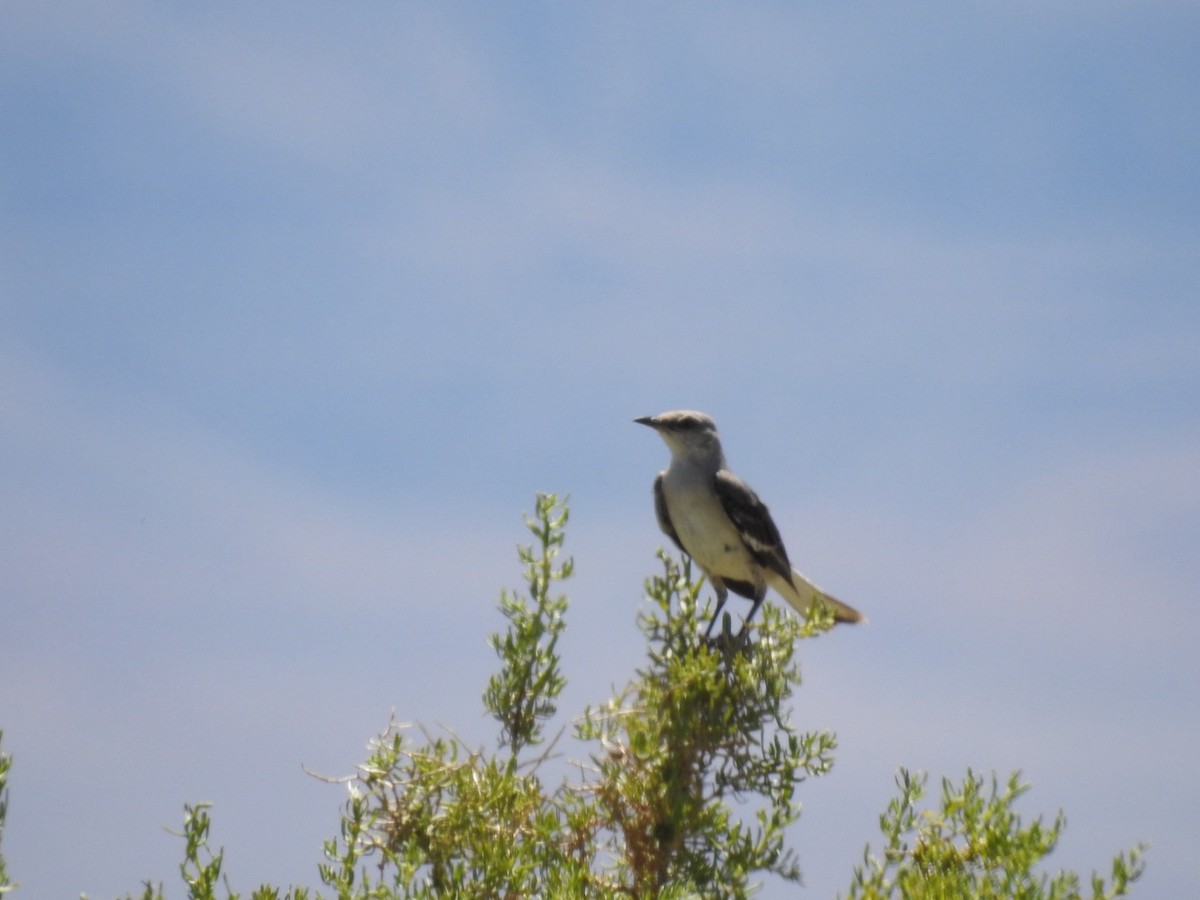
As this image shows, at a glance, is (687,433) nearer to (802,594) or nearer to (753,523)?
(753,523)

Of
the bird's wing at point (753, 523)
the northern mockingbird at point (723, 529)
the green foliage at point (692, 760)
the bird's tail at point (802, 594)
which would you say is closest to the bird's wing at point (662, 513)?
the northern mockingbird at point (723, 529)

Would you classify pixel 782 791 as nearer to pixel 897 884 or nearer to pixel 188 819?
pixel 897 884

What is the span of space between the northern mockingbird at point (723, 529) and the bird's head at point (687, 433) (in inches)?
0.4

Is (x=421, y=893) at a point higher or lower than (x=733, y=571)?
lower

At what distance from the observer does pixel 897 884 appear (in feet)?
13.5

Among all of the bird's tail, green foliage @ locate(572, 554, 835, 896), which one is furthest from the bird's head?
green foliage @ locate(572, 554, 835, 896)

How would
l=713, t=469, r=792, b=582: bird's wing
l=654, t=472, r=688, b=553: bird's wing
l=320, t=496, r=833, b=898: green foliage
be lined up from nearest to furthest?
l=320, t=496, r=833, b=898: green foliage, l=713, t=469, r=792, b=582: bird's wing, l=654, t=472, r=688, b=553: bird's wing

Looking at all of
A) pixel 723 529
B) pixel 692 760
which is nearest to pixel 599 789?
pixel 692 760

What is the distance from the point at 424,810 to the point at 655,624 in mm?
1343

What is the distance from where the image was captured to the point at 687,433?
955cm

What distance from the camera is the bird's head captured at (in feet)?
31.1

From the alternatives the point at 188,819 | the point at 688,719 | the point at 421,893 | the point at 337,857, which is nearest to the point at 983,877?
the point at 688,719

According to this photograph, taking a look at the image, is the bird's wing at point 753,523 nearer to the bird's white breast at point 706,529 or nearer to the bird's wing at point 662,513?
the bird's white breast at point 706,529

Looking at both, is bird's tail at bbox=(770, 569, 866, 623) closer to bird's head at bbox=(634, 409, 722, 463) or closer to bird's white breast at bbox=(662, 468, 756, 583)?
bird's white breast at bbox=(662, 468, 756, 583)
